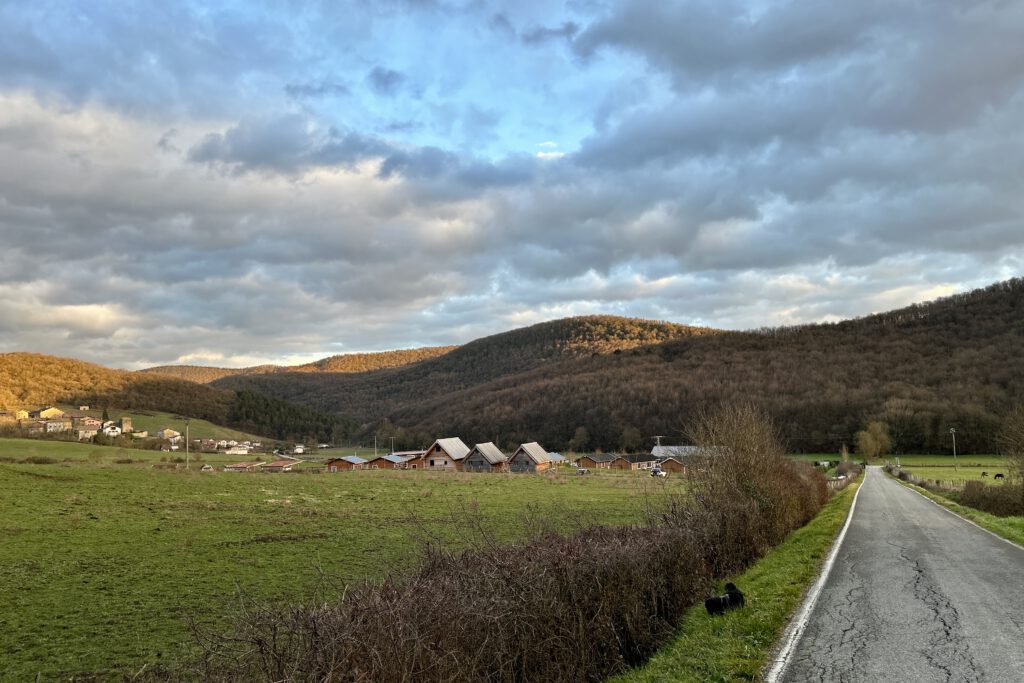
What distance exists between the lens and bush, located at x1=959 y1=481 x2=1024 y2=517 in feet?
89.7

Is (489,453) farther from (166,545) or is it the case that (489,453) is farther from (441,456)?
(166,545)

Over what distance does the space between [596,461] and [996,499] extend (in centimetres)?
8541

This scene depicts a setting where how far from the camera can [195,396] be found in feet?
560

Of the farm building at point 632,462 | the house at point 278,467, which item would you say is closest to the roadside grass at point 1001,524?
the house at point 278,467

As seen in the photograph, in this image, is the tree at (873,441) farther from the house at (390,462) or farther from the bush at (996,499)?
the bush at (996,499)

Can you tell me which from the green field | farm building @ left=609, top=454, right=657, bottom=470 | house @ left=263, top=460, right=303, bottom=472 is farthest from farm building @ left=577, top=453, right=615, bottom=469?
the green field

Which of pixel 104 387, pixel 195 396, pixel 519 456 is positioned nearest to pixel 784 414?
pixel 519 456

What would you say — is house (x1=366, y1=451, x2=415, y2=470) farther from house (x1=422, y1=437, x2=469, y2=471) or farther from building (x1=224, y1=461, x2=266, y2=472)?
building (x1=224, y1=461, x2=266, y2=472)

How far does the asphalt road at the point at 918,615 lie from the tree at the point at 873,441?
98.4 meters

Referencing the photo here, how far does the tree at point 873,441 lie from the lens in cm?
10572

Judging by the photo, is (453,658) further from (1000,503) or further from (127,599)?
(1000,503)

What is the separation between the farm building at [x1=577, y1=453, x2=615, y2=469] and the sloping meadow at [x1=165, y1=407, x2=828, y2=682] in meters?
96.9

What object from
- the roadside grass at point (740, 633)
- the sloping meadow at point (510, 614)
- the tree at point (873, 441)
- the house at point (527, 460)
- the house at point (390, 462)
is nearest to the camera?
the sloping meadow at point (510, 614)

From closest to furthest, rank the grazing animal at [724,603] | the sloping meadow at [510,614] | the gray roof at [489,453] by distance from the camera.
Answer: the sloping meadow at [510,614] → the grazing animal at [724,603] → the gray roof at [489,453]
